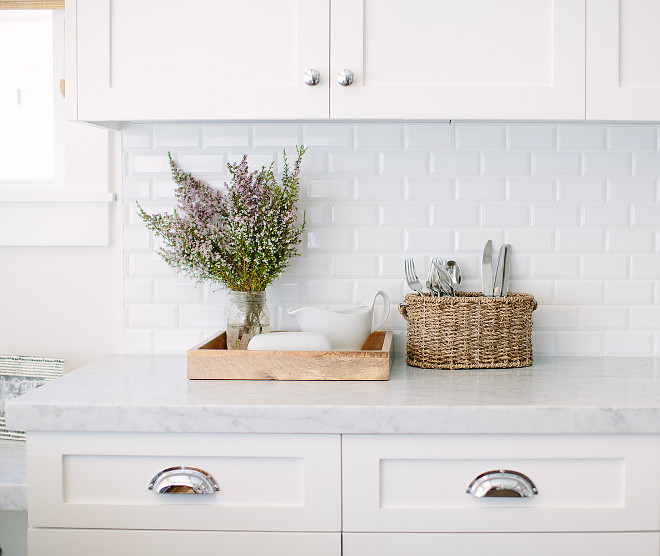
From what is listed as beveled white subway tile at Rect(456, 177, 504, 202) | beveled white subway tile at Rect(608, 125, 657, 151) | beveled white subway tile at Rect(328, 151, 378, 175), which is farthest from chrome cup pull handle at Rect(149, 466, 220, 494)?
beveled white subway tile at Rect(608, 125, 657, 151)

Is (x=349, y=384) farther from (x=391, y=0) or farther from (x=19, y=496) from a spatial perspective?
(x=391, y=0)

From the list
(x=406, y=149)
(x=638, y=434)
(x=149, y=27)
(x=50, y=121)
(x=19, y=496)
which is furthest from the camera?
(x=50, y=121)

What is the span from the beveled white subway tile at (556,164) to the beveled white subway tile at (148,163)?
1017 millimetres

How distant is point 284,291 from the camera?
1863mm

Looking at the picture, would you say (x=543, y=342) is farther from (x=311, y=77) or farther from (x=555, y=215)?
(x=311, y=77)

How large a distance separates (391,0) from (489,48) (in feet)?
0.80

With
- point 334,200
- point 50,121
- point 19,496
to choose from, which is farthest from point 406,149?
point 19,496

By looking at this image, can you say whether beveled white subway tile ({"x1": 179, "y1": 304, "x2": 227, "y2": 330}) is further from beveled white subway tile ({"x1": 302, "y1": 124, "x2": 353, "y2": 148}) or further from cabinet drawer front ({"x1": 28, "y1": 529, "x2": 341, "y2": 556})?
cabinet drawer front ({"x1": 28, "y1": 529, "x2": 341, "y2": 556})

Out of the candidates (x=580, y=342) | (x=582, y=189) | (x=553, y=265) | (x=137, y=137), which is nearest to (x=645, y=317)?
(x=580, y=342)

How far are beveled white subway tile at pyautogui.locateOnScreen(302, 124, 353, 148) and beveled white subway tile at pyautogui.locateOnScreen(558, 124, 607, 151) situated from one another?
58cm

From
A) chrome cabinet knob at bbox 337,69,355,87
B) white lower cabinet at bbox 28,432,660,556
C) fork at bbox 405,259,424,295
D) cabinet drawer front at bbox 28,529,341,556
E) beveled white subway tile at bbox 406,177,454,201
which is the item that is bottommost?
cabinet drawer front at bbox 28,529,341,556

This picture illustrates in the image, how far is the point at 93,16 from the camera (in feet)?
5.00

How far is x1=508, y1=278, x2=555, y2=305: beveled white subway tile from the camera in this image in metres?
1.85

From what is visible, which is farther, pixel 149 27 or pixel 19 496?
pixel 149 27
